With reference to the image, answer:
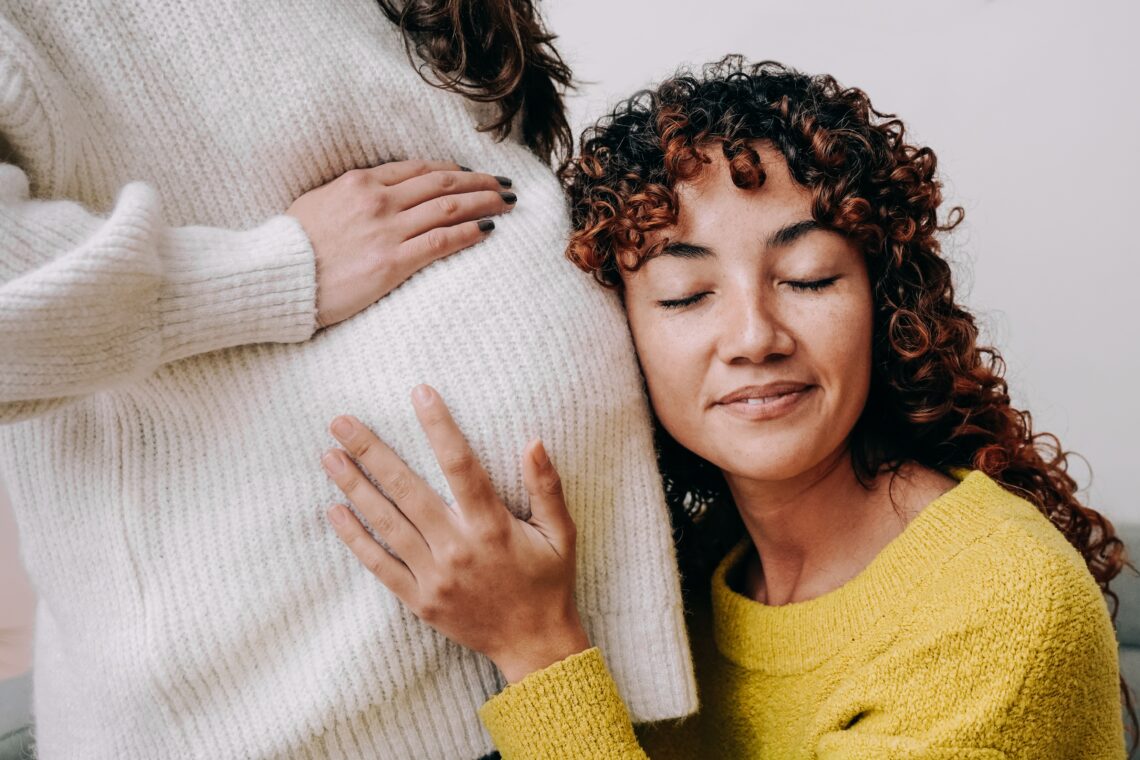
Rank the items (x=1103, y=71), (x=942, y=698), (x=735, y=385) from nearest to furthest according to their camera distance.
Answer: (x=942, y=698) < (x=735, y=385) < (x=1103, y=71)

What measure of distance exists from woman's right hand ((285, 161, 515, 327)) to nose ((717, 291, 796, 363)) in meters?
0.28

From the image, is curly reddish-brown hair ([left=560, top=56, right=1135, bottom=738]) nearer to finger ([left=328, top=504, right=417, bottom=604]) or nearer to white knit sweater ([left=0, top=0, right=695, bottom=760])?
white knit sweater ([left=0, top=0, right=695, bottom=760])

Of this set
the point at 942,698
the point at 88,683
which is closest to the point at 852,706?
the point at 942,698

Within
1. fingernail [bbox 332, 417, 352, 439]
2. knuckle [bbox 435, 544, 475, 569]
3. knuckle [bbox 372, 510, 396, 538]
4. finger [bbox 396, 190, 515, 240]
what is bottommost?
→ knuckle [bbox 435, 544, 475, 569]

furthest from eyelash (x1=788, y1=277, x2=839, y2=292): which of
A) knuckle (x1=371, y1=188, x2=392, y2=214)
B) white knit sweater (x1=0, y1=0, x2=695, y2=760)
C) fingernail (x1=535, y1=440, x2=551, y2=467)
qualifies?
knuckle (x1=371, y1=188, x2=392, y2=214)

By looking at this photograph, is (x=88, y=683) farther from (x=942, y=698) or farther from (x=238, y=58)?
(x=942, y=698)

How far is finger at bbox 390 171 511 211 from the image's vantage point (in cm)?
102

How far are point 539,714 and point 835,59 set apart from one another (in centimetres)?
116

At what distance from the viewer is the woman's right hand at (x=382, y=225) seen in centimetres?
97

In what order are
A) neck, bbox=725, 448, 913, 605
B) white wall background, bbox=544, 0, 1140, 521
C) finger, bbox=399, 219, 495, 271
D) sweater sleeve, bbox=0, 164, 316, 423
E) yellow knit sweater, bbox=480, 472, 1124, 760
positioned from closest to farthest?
sweater sleeve, bbox=0, 164, 316, 423 < yellow knit sweater, bbox=480, 472, 1124, 760 < finger, bbox=399, 219, 495, 271 < neck, bbox=725, 448, 913, 605 < white wall background, bbox=544, 0, 1140, 521

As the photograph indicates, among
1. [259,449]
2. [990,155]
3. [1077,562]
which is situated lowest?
[1077,562]

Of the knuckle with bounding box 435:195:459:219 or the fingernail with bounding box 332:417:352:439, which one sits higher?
the knuckle with bounding box 435:195:459:219

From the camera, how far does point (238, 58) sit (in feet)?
3.20

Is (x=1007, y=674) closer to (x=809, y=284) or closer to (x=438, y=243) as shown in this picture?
(x=809, y=284)
